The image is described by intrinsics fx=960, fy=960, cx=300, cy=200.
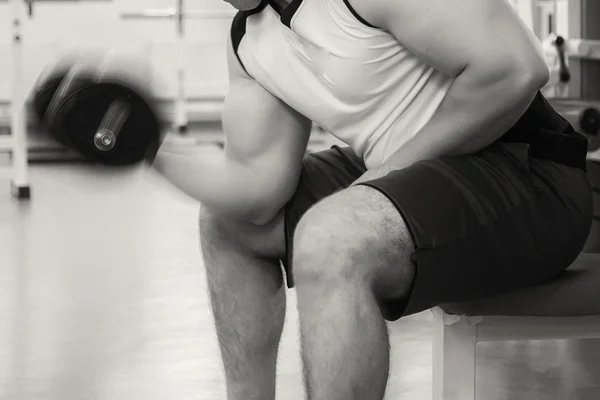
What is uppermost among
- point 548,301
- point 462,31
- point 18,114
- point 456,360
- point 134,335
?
point 462,31

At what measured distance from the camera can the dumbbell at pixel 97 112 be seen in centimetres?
133

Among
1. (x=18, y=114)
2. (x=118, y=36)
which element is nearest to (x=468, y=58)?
(x=18, y=114)

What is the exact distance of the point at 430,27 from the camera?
51.9 inches

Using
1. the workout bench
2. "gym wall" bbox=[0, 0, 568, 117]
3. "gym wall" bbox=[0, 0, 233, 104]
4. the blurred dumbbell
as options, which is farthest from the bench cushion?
"gym wall" bbox=[0, 0, 233, 104]

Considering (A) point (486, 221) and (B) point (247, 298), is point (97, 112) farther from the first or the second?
(A) point (486, 221)

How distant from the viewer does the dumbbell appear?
1.33 meters

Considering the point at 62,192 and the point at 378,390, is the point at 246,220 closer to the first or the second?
the point at 378,390

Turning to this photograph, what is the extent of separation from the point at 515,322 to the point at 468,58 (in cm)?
44

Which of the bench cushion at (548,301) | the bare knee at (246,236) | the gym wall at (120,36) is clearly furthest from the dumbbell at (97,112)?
the gym wall at (120,36)

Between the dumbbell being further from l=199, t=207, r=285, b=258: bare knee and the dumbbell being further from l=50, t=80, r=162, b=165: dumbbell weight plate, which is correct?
l=199, t=207, r=285, b=258: bare knee

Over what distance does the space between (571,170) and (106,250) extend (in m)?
2.22

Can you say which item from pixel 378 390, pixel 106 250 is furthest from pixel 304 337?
pixel 106 250

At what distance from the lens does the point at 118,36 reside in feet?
22.1

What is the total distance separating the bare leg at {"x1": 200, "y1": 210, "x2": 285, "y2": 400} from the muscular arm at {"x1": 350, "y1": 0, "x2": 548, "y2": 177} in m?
0.33
